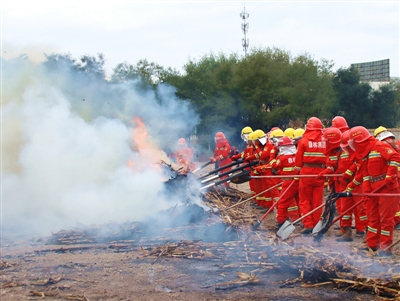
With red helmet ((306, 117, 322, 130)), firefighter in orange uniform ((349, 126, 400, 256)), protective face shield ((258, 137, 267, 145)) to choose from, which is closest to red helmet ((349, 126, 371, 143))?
firefighter in orange uniform ((349, 126, 400, 256))

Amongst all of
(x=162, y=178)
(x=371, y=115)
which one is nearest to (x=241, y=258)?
(x=162, y=178)

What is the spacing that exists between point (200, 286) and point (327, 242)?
3085 mm

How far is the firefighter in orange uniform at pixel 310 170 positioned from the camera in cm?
809

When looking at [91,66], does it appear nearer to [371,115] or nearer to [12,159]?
[12,159]

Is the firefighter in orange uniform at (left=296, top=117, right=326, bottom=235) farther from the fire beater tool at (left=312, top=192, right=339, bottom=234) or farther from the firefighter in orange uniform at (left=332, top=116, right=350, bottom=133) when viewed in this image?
the fire beater tool at (left=312, top=192, right=339, bottom=234)

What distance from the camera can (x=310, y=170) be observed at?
26.7ft

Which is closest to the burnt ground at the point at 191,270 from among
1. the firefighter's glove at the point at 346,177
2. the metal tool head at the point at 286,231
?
the metal tool head at the point at 286,231

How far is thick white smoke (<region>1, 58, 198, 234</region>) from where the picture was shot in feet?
30.5

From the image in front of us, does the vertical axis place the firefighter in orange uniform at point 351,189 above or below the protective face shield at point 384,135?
below

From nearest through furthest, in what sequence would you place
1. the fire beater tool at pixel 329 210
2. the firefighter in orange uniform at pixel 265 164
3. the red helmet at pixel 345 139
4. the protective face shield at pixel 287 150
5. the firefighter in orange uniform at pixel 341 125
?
the fire beater tool at pixel 329 210
the red helmet at pixel 345 139
the firefighter in orange uniform at pixel 341 125
the protective face shield at pixel 287 150
the firefighter in orange uniform at pixel 265 164

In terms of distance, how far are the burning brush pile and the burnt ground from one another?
1 centimetres

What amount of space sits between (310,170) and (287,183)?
0.72 m

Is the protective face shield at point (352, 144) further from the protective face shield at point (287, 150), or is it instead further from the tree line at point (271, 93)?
the tree line at point (271, 93)

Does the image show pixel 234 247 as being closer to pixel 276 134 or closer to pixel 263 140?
pixel 276 134
